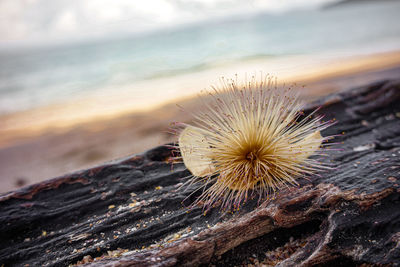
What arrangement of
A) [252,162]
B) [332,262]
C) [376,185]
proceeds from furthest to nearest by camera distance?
[252,162], [376,185], [332,262]

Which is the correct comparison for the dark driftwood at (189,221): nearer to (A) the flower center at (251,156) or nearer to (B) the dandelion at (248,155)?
(B) the dandelion at (248,155)

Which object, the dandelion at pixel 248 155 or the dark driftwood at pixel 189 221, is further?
the dandelion at pixel 248 155

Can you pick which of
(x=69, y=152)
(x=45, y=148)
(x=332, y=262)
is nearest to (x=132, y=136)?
(x=69, y=152)

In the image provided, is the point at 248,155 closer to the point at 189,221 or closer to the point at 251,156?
the point at 251,156

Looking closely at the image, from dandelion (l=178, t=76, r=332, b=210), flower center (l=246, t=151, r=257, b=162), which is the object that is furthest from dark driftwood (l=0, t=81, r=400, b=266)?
flower center (l=246, t=151, r=257, b=162)

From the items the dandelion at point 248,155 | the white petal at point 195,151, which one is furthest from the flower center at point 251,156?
the white petal at point 195,151

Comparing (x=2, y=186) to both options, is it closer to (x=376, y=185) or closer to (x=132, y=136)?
(x=132, y=136)

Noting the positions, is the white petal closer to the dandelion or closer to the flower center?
the dandelion

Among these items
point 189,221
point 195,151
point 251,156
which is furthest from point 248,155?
point 189,221
